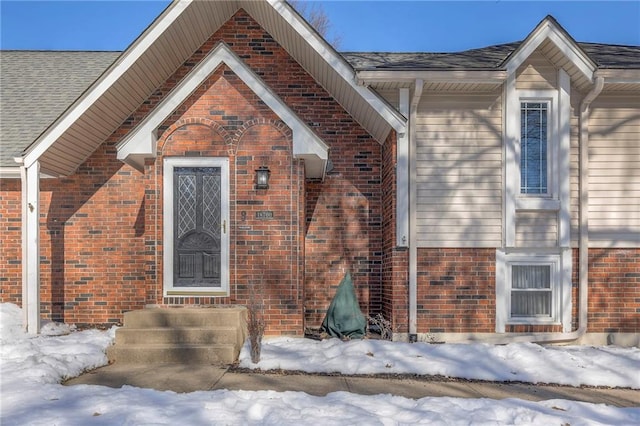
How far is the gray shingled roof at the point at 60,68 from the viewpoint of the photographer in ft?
25.6

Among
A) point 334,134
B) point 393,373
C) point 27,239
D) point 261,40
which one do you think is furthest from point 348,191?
point 27,239

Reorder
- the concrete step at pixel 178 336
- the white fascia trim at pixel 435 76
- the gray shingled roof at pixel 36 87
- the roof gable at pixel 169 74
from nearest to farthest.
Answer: the concrete step at pixel 178 336, the white fascia trim at pixel 435 76, the roof gable at pixel 169 74, the gray shingled roof at pixel 36 87

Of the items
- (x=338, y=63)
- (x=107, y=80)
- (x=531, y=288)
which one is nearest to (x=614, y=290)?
(x=531, y=288)

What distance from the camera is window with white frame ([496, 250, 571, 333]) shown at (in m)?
7.70

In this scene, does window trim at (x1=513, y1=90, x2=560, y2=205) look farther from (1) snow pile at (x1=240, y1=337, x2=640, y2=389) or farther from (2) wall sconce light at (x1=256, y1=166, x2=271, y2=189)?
(2) wall sconce light at (x1=256, y1=166, x2=271, y2=189)

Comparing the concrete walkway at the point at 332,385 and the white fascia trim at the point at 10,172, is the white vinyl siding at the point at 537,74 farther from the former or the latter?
the white fascia trim at the point at 10,172

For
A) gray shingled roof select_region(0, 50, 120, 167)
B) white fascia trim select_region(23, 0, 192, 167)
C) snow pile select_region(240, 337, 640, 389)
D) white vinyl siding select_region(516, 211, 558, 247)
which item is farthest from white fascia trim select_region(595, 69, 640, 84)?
gray shingled roof select_region(0, 50, 120, 167)

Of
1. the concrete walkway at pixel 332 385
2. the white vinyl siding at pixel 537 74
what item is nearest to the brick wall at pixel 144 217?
the white vinyl siding at pixel 537 74

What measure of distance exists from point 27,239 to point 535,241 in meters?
8.07

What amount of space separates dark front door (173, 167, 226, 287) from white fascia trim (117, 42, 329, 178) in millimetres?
669

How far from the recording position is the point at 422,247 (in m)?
7.75

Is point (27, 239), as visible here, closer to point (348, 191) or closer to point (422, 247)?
point (348, 191)

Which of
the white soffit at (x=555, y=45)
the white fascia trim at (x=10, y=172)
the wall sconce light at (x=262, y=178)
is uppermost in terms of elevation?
the white soffit at (x=555, y=45)

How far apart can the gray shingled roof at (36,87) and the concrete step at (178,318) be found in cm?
407
